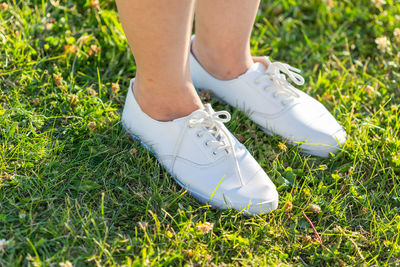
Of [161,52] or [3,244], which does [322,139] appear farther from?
[3,244]

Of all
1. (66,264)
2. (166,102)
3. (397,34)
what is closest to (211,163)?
(166,102)

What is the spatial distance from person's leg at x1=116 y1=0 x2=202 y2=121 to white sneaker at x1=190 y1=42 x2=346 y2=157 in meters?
0.35

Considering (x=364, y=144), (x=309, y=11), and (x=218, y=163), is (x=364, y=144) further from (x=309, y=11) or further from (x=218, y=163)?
(x=309, y=11)

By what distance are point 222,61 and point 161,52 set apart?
1.61 ft

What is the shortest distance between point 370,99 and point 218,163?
3.28 feet

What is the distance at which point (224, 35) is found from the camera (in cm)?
177

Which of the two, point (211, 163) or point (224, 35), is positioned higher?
point (224, 35)

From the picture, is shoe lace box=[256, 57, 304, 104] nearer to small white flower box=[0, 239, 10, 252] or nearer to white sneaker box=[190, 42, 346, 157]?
white sneaker box=[190, 42, 346, 157]

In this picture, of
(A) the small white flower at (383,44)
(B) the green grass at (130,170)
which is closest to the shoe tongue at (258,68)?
(B) the green grass at (130,170)

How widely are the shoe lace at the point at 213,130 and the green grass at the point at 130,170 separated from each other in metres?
0.22

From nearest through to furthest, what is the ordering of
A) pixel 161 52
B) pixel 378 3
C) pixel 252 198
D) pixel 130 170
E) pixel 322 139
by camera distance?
1. pixel 161 52
2. pixel 252 198
3. pixel 130 170
4. pixel 322 139
5. pixel 378 3

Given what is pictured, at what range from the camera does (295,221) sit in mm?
1610

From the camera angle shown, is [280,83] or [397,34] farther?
[397,34]

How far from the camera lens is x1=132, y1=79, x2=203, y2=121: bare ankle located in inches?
62.4
